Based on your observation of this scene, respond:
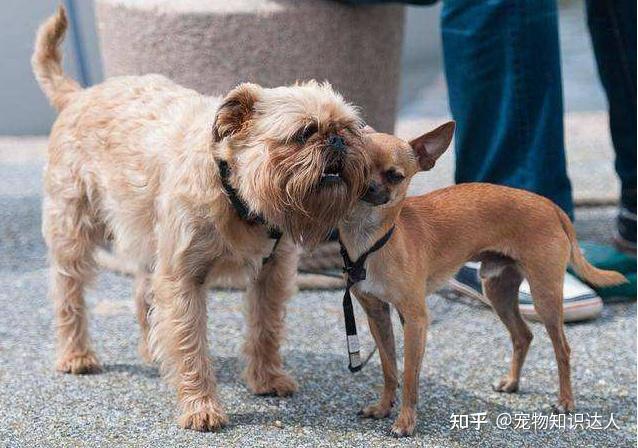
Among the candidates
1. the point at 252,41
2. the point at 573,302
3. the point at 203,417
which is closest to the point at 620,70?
the point at 573,302

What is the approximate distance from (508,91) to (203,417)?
1.99 metres

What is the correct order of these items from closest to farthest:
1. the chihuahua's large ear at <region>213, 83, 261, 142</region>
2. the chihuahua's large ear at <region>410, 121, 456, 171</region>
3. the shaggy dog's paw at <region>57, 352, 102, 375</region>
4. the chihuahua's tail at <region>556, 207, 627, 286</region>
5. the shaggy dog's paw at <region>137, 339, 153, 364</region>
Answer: the chihuahua's large ear at <region>213, 83, 261, 142</region>
the chihuahua's large ear at <region>410, 121, 456, 171</region>
the chihuahua's tail at <region>556, 207, 627, 286</region>
the shaggy dog's paw at <region>57, 352, 102, 375</region>
the shaggy dog's paw at <region>137, 339, 153, 364</region>

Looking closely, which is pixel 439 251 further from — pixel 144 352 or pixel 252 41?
pixel 252 41

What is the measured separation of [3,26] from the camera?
320 inches

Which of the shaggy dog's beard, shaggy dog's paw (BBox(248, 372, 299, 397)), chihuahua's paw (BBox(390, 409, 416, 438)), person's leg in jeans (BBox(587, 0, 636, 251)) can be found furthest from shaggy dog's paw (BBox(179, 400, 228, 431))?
→ person's leg in jeans (BBox(587, 0, 636, 251))

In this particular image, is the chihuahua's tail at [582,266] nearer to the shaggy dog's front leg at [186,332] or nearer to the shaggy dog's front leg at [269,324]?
the shaggy dog's front leg at [269,324]

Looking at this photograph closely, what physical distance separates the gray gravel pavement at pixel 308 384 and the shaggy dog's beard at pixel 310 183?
2.66 ft

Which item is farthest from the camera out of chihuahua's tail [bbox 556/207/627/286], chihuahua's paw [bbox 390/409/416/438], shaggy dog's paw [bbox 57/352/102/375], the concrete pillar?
the concrete pillar

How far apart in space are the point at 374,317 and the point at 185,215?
726 millimetres

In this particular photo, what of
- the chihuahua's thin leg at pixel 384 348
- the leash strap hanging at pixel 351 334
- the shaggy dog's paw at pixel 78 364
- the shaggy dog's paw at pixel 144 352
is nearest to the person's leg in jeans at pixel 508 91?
the chihuahua's thin leg at pixel 384 348

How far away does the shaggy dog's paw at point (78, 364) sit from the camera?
12.4 feet

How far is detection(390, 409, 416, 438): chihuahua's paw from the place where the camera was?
10.4 feet

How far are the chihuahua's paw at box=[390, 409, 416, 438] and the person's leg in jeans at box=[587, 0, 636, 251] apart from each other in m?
2.27

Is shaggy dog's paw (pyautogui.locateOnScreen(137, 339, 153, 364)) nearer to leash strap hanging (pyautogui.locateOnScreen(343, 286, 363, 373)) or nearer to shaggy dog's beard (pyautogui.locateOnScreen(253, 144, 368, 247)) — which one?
leash strap hanging (pyautogui.locateOnScreen(343, 286, 363, 373))
